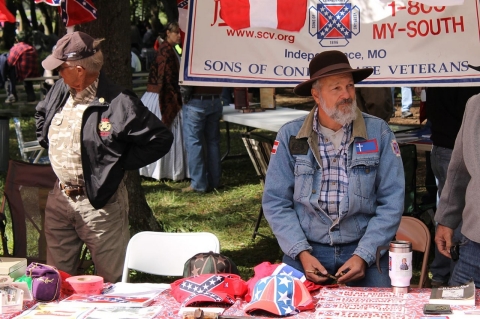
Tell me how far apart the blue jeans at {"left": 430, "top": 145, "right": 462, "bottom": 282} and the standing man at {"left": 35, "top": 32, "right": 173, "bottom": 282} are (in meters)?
2.01

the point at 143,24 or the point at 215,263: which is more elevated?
the point at 143,24

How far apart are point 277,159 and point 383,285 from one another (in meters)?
0.84

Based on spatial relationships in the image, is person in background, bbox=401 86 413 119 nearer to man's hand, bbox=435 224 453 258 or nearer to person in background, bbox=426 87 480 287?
person in background, bbox=426 87 480 287

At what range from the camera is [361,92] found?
25.2 feet

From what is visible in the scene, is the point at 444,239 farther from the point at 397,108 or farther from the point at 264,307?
the point at 397,108

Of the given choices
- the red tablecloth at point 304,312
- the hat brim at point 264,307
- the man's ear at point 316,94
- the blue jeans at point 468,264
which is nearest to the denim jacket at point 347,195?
the man's ear at point 316,94

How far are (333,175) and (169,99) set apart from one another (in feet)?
19.7

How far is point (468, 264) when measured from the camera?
12.3 ft

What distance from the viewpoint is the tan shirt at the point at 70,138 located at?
15.2ft

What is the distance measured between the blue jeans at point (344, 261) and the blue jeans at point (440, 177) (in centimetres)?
139

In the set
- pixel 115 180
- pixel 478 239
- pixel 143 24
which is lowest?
pixel 478 239

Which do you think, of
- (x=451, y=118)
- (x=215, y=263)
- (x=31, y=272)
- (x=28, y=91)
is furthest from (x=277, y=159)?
(x=28, y=91)

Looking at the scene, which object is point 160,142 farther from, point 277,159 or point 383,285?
point 383,285

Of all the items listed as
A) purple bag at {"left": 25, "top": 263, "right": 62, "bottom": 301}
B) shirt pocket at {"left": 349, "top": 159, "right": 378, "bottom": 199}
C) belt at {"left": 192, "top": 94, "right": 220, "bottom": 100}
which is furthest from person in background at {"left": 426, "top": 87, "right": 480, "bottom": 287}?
belt at {"left": 192, "top": 94, "right": 220, "bottom": 100}
